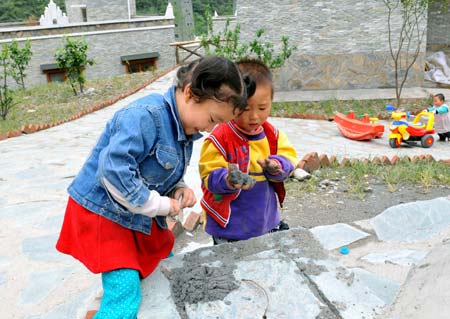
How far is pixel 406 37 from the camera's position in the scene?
11.8m

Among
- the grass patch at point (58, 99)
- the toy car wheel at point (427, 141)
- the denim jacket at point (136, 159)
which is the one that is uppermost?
the denim jacket at point (136, 159)

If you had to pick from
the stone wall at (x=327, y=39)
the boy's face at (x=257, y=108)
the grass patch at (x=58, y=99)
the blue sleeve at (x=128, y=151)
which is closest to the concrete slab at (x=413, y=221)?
the boy's face at (x=257, y=108)

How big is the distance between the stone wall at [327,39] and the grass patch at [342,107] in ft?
4.04

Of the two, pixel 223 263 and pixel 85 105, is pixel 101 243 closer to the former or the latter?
pixel 223 263

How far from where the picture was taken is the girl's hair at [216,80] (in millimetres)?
1872

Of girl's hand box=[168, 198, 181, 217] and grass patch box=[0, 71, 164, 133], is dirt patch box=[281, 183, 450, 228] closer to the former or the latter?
girl's hand box=[168, 198, 181, 217]

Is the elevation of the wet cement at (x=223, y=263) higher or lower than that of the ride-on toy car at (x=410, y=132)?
higher

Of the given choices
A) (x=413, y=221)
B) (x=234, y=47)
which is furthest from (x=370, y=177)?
(x=234, y=47)

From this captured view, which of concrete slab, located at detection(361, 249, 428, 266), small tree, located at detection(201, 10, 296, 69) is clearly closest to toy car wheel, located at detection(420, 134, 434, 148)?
small tree, located at detection(201, 10, 296, 69)

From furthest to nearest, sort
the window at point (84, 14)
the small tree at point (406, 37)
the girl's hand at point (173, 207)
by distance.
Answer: the window at point (84, 14) → the small tree at point (406, 37) → the girl's hand at point (173, 207)

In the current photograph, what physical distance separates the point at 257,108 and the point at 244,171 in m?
0.34

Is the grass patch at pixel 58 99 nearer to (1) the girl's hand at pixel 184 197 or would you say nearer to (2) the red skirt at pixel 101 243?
(2) the red skirt at pixel 101 243

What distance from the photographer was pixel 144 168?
6.47 feet

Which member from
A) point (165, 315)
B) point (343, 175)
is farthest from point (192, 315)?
point (343, 175)
